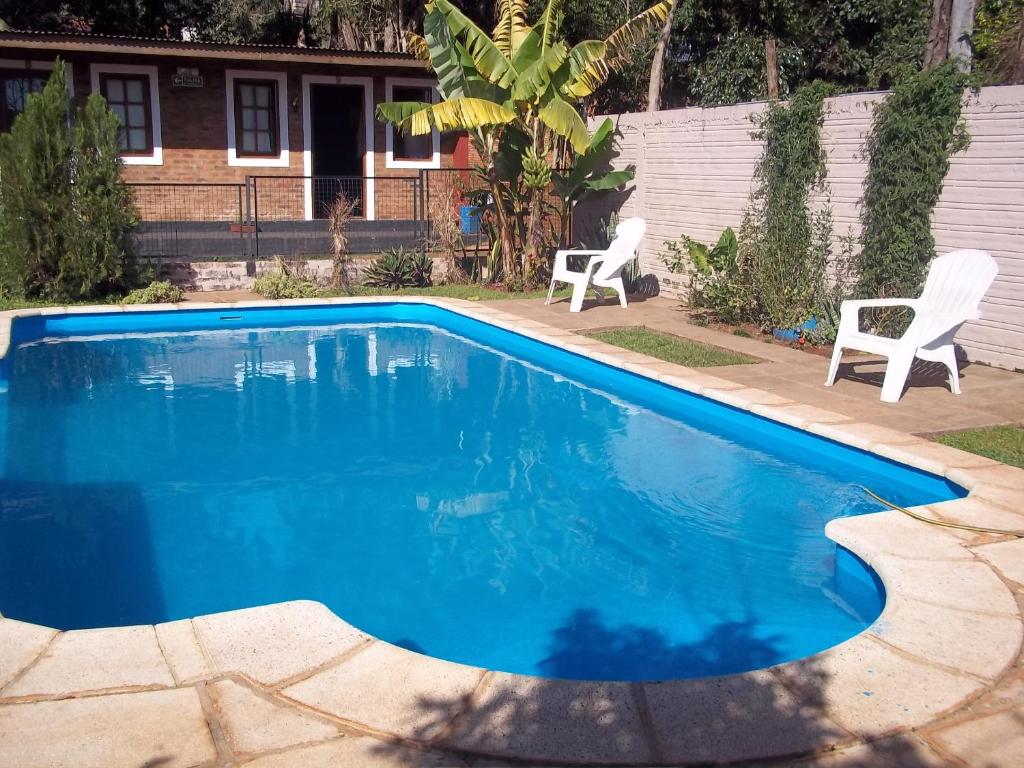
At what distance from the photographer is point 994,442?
6723mm

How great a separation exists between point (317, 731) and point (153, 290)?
11279 mm

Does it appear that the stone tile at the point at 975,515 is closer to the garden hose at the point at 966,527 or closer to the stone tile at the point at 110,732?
the garden hose at the point at 966,527

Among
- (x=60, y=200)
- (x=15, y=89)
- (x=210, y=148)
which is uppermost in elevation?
(x=15, y=89)

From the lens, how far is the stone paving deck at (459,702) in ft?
10.1

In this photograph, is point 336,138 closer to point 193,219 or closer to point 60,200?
point 193,219

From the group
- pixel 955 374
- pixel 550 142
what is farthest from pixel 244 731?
pixel 550 142

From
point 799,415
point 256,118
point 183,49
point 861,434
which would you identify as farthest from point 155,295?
point 861,434

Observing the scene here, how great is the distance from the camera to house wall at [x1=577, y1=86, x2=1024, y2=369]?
8.91 m

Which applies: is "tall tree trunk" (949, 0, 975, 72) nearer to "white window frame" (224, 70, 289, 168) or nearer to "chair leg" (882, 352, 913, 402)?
"chair leg" (882, 352, 913, 402)

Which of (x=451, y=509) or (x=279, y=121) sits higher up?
(x=279, y=121)

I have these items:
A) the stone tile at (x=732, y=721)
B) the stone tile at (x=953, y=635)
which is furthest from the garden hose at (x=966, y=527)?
the stone tile at (x=732, y=721)

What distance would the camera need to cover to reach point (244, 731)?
3154 millimetres

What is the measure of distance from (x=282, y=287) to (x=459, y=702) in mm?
11259

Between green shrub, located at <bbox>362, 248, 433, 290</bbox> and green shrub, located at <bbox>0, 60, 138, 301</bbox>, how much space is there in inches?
142
